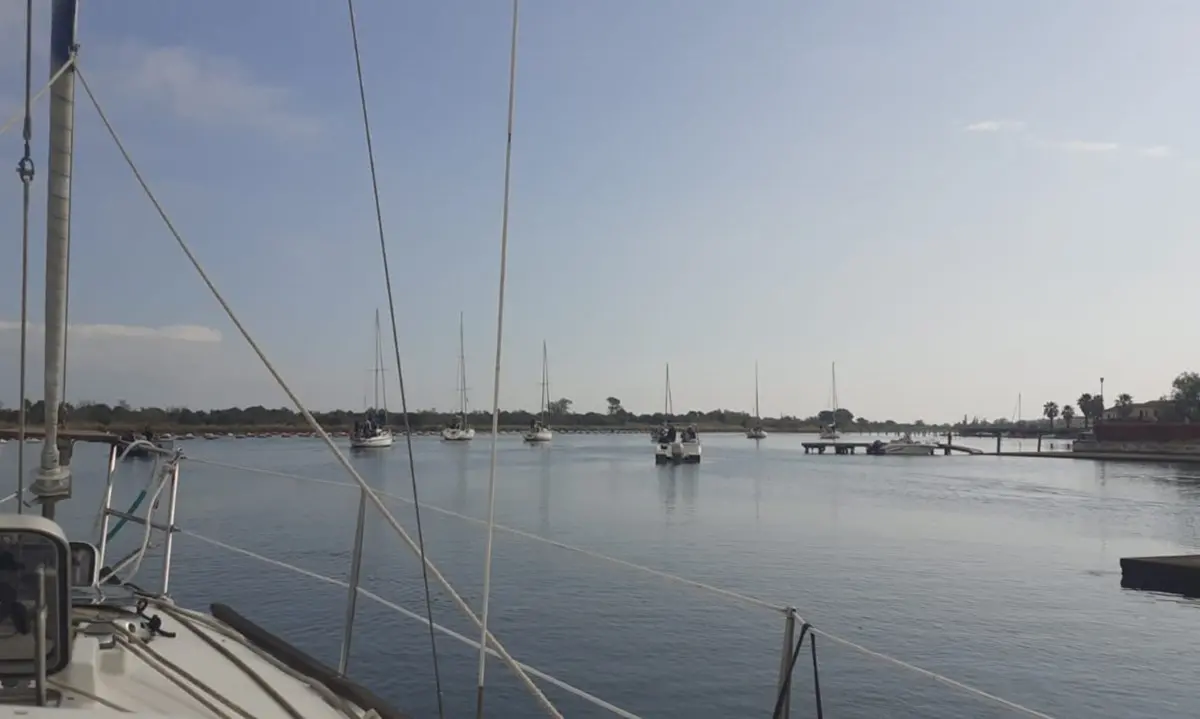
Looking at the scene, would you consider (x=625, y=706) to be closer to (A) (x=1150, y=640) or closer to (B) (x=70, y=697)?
(B) (x=70, y=697)

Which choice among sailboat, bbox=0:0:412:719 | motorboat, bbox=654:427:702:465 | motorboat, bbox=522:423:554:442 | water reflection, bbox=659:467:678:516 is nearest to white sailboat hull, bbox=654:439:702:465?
motorboat, bbox=654:427:702:465

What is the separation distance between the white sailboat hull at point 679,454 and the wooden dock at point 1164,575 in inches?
1555

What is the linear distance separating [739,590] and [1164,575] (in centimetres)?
803

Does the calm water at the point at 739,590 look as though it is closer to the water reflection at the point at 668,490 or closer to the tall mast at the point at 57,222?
the water reflection at the point at 668,490

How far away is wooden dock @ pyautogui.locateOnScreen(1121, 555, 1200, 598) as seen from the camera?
649 inches

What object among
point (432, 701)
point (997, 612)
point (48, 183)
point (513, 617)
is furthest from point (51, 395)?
point (997, 612)

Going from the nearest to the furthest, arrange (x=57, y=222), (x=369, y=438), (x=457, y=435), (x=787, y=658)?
(x=787, y=658), (x=57, y=222), (x=369, y=438), (x=457, y=435)

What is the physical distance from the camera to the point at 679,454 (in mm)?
56625

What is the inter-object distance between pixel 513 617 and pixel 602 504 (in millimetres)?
17954

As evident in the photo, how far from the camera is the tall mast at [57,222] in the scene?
4.45 m

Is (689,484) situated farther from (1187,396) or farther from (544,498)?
(1187,396)

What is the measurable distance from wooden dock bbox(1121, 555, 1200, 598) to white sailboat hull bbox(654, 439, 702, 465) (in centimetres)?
3950

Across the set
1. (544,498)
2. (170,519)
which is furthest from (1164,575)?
(544,498)

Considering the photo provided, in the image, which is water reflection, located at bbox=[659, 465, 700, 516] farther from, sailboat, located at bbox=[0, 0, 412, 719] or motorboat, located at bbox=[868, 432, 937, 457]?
motorboat, located at bbox=[868, 432, 937, 457]
